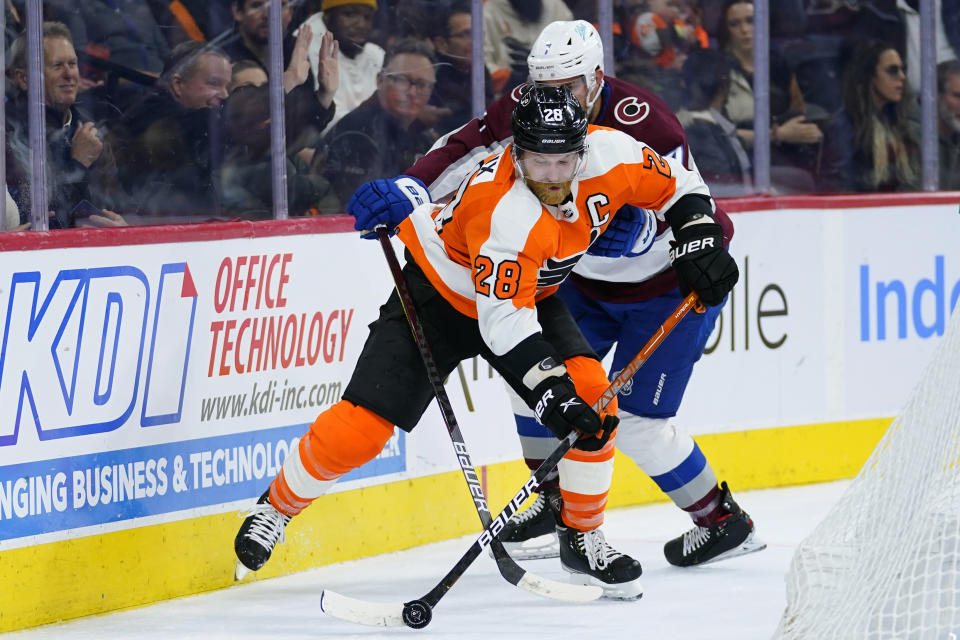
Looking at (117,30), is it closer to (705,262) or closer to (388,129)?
(388,129)

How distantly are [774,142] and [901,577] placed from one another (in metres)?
2.80

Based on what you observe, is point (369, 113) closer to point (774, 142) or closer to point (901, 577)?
point (774, 142)

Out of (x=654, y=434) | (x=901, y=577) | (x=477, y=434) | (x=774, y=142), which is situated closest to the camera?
(x=901, y=577)

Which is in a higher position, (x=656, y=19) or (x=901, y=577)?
(x=656, y=19)

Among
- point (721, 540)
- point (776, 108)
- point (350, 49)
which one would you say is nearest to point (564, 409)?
point (721, 540)

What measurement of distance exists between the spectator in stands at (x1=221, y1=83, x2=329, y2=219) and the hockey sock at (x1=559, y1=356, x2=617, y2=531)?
1110mm

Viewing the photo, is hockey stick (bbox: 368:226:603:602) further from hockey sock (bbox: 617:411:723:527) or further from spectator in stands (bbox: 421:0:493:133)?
spectator in stands (bbox: 421:0:493:133)

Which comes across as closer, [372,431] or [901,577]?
[901,577]

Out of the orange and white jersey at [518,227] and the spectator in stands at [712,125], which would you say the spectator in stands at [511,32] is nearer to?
the spectator in stands at [712,125]

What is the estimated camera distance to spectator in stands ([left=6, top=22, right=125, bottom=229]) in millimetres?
3414

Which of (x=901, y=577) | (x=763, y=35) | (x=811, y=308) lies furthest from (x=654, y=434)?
(x=763, y=35)

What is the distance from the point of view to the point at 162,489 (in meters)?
3.52

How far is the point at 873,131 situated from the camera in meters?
5.43

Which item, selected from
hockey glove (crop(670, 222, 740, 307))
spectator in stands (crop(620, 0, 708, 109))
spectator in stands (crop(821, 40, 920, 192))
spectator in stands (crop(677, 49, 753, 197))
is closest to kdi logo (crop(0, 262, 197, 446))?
hockey glove (crop(670, 222, 740, 307))
